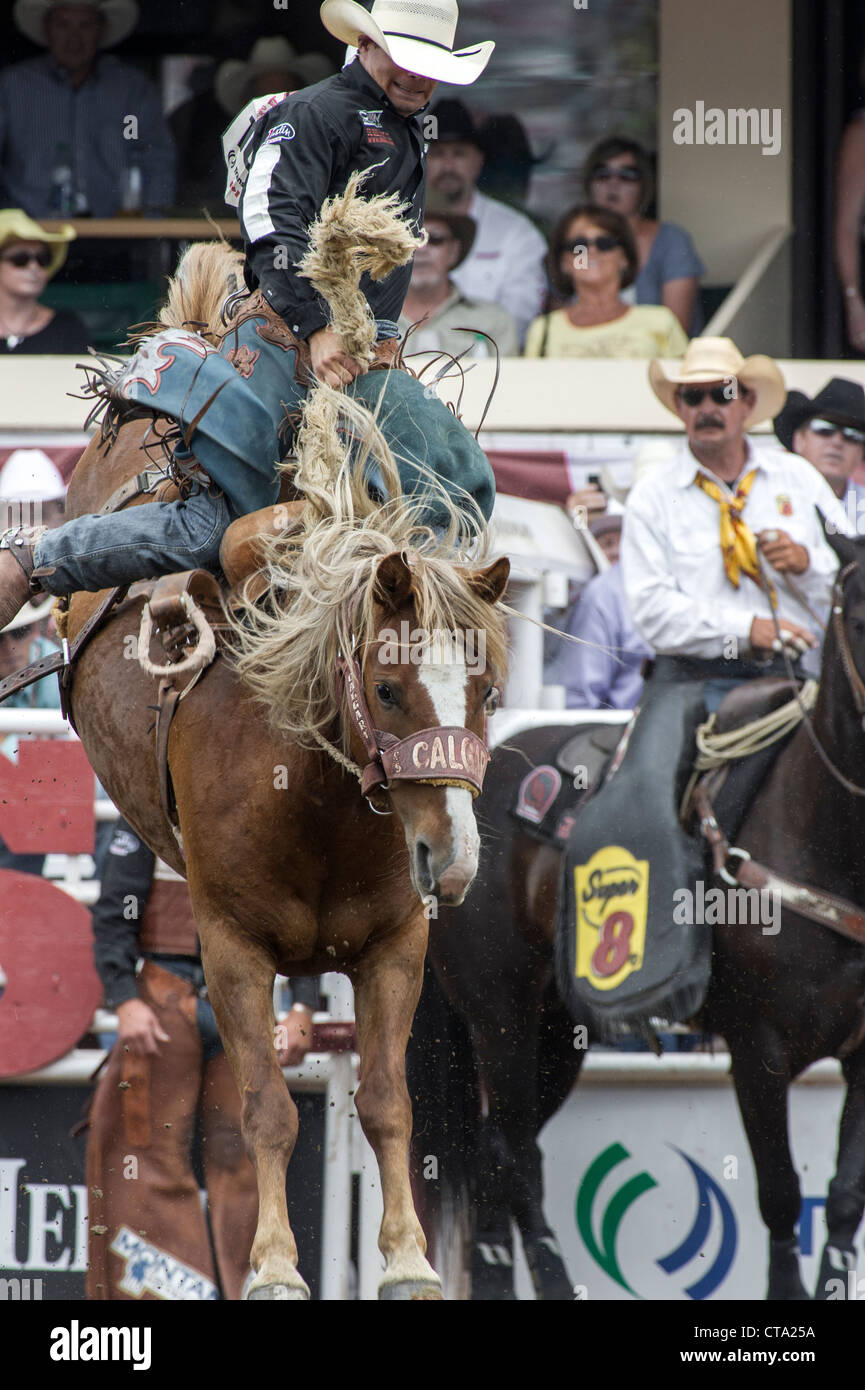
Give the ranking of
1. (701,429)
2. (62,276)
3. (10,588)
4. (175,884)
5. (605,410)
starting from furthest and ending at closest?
(62,276), (605,410), (701,429), (175,884), (10,588)

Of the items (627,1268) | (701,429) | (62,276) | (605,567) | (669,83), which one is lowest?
(627,1268)

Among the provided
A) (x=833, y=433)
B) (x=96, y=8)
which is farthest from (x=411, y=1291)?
(x=96, y=8)

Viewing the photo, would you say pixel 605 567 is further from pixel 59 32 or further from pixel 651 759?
pixel 59 32

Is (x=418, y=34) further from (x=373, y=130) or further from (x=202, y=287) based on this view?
(x=202, y=287)

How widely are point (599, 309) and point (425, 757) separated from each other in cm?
531

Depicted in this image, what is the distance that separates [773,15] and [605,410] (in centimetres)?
261

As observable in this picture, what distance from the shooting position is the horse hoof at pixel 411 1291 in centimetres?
362

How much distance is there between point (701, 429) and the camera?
7.14m

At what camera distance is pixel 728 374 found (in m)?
7.12

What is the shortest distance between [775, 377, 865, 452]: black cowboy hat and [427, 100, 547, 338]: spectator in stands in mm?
1612

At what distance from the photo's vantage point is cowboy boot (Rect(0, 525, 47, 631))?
434 centimetres

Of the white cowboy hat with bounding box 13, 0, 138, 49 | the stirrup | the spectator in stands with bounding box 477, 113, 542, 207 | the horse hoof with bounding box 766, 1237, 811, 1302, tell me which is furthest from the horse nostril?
the white cowboy hat with bounding box 13, 0, 138, 49

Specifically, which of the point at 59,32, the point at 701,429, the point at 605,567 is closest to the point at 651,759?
the point at 605,567

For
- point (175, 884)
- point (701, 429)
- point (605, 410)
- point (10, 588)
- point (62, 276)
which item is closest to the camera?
point (10, 588)
